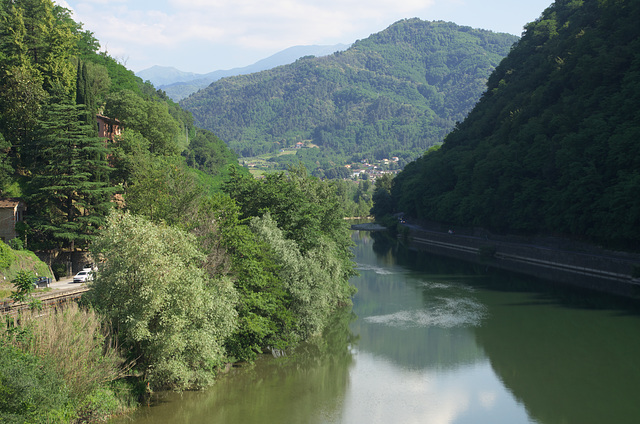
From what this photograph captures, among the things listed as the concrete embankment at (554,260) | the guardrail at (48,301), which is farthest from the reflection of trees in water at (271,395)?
the concrete embankment at (554,260)

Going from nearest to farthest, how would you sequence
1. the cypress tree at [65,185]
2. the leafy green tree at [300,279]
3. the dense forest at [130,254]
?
the dense forest at [130,254] < the leafy green tree at [300,279] < the cypress tree at [65,185]

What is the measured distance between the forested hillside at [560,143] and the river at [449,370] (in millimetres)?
14389

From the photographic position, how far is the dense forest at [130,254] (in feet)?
76.6

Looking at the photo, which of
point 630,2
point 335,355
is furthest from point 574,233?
point 335,355

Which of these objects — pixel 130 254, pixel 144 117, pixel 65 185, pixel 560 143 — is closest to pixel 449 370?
pixel 130 254

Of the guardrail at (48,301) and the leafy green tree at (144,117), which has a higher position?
the leafy green tree at (144,117)

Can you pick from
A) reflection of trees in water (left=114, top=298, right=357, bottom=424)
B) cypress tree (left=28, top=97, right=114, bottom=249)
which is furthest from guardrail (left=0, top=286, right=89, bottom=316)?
cypress tree (left=28, top=97, right=114, bottom=249)

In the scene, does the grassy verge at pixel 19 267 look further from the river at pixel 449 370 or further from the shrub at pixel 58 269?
the river at pixel 449 370

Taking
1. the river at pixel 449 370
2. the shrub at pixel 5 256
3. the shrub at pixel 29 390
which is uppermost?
the shrub at pixel 5 256

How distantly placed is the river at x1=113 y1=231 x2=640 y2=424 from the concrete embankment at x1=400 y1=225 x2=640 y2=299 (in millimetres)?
5329

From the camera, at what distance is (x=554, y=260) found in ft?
232

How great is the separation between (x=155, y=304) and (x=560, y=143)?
207 feet

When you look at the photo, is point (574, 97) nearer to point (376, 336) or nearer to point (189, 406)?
point (376, 336)

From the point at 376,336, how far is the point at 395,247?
207 ft
